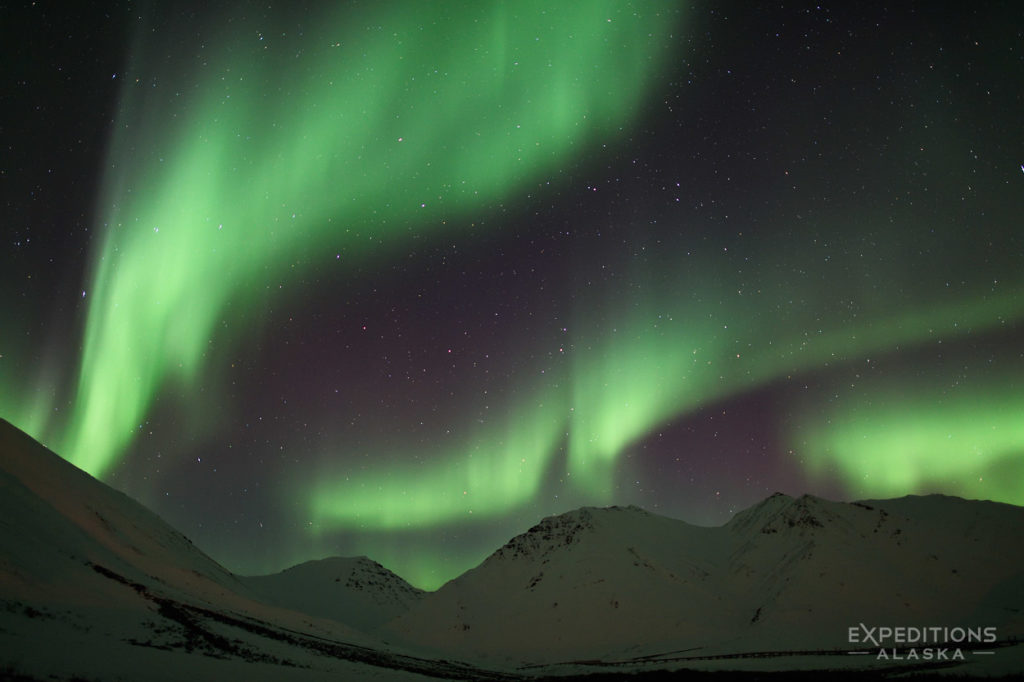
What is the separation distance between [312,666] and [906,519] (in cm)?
17625

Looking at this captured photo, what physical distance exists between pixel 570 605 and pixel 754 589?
47.8 meters

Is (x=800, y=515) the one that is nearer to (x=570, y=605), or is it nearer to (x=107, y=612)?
(x=570, y=605)

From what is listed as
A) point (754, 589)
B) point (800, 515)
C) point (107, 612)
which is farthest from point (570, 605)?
point (107, 612)

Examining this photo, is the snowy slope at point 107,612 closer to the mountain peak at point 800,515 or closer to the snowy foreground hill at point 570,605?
the snowy foreground hill at point 570,605

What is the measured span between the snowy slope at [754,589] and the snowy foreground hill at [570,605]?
25.0 inches

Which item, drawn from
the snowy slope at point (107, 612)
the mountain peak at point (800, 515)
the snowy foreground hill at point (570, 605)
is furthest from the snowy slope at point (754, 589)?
the snowy slope at point (107, 612)

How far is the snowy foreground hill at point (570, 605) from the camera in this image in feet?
113

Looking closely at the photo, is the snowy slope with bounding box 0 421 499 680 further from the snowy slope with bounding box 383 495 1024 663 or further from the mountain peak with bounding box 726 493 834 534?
the mountain peak with bounding box 726 493 834 534

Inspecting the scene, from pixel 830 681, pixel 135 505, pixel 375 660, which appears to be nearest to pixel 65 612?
pixel 375 660

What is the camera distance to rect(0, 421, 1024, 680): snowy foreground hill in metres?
34.3

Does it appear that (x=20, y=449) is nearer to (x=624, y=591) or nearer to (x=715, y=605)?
(x=624, y=591)

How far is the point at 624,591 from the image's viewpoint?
158 metres

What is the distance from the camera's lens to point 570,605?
517ft

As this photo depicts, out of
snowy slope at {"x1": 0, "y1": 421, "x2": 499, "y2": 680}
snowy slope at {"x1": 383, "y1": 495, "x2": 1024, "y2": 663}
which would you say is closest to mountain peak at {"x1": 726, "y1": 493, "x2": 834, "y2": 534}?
snowy slope at {"x1": 383, "y1": 495, "x2": 1024, "y2": 663}
